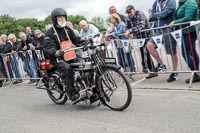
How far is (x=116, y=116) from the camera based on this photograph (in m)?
5.80

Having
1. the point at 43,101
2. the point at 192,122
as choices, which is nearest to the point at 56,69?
the point at 43,101

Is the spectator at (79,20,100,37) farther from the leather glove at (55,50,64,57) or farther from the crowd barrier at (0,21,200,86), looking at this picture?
the leather glove at (55,50,64,57)

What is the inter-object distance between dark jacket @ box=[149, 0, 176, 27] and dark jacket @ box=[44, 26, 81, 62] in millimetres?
2054

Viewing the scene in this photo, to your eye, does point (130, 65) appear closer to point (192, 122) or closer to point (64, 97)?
point (64, 97)

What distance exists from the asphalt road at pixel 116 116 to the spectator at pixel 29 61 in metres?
3.39

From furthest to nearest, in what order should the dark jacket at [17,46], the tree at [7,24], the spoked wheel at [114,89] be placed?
the tree at [7,24]
the dark jacket at [17,46]
the spoked wheel at [114,89]

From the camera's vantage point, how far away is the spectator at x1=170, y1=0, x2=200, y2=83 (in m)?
7.24

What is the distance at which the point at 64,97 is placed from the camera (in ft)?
23.9

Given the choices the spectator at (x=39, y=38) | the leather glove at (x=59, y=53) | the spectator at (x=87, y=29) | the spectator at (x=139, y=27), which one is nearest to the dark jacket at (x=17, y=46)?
A: the spectator at (x=39, y=38)

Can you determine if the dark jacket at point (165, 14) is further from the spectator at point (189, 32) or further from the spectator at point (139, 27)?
the spectator at point (139, 27)

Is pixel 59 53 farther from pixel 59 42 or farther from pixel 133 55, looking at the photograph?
pixel 133 55

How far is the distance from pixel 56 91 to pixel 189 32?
3.04 metres

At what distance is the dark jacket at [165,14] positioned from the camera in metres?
7.79

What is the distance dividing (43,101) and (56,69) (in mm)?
1165
